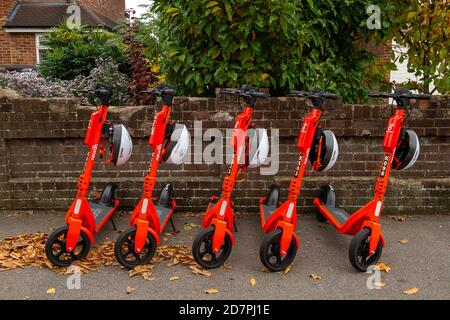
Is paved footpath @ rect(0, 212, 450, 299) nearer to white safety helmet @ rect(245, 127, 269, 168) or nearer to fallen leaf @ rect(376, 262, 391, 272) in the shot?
fallen leaf @ rect(376, 262, 391, 272)

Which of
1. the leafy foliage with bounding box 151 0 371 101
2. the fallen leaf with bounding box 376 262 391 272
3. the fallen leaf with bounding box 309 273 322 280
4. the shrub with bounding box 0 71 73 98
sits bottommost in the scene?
the fallen leaf with bounding box 309 273 322 280

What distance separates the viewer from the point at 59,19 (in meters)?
16.2

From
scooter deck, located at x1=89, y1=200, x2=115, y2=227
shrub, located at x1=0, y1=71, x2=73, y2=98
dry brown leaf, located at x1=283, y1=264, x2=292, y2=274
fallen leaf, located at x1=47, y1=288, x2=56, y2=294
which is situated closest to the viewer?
fallen leaf, located at x1=47, y1=288, x2=56, y2=294

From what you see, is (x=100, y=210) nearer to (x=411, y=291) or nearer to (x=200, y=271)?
(x=200, y=271)

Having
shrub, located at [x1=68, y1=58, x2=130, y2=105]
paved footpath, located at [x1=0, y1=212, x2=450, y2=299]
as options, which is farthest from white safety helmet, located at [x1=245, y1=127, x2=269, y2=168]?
shrub, located at [x1=68, y1=58, x2=130, y2=105]

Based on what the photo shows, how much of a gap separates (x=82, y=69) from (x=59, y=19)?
928 centimetres

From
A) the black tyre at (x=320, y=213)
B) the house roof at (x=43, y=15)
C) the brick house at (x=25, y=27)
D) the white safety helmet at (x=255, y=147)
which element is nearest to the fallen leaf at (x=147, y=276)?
the white safety helmet at (x=255, y=147)

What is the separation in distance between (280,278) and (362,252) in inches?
29.9

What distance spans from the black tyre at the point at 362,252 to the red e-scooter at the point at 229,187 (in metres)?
1.03

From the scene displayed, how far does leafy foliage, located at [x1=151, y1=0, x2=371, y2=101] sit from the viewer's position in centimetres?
471

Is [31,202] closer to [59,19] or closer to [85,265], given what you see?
[85,265]

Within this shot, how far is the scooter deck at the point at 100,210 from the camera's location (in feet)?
13.8

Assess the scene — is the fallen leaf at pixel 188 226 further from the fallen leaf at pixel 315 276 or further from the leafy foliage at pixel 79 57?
the leafy foliage at pixel 79 57

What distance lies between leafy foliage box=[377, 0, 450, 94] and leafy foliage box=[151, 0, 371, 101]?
45 centimetres
